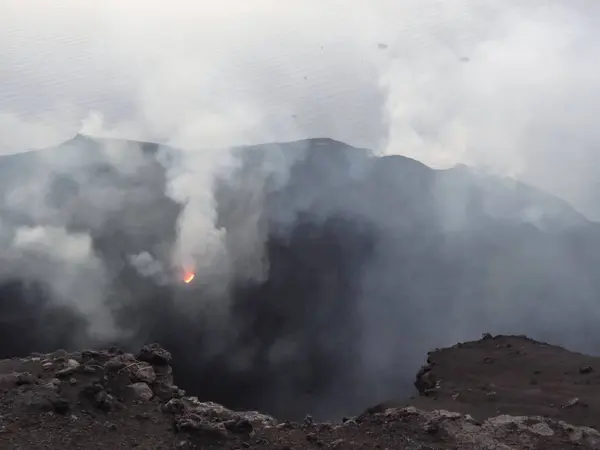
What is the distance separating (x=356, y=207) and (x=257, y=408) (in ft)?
31.7

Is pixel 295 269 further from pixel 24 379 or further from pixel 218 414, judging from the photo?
pixel 24 379

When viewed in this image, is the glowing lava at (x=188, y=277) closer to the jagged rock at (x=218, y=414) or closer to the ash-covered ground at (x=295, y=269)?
the ash-covered ground at (x=295, y=269)

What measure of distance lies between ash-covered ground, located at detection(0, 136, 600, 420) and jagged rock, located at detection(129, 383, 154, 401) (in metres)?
2.76

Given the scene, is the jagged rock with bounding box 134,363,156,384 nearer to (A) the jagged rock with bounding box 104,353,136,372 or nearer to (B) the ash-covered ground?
(A) the jagged rock with bounding box 104,353,136,372

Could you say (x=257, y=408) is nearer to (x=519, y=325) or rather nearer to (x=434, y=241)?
(x=519, y=325)

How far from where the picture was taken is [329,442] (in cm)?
1082

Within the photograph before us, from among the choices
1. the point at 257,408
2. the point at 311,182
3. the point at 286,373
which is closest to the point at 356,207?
the point at 311,182

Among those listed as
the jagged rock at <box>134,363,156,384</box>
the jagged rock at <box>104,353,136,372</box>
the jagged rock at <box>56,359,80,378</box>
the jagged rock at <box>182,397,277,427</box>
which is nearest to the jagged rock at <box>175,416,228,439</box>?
the jagged rock at <box>182,397,277,427</box>

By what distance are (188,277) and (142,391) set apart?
23.5 feet

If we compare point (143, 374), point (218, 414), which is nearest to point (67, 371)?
point (143, 374)

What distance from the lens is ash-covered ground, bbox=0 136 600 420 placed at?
15.6m

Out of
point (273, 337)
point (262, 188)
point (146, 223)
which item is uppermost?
point (262, 188)

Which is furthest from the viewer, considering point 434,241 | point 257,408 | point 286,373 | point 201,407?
point 434,241

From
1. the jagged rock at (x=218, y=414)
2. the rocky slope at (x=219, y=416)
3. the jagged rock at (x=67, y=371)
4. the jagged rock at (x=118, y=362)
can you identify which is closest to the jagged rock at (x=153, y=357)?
the rocky slope at (x=219, y=416)
